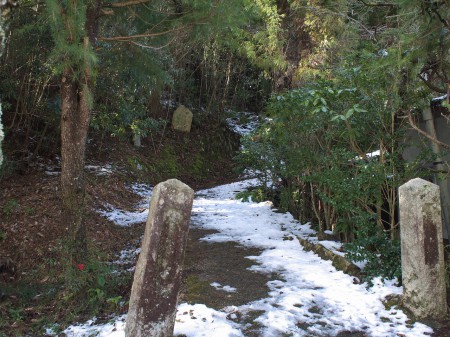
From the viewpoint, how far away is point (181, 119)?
58.6 feet

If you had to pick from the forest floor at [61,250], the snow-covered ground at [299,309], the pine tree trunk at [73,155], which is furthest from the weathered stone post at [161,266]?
the pine tree trunk at [73,155]

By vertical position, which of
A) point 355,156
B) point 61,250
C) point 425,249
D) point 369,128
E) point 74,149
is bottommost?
point 61,250

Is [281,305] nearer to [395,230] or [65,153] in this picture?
[395,230]

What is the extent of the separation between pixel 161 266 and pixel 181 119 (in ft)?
48.2

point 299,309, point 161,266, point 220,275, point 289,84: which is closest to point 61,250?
point 220,275

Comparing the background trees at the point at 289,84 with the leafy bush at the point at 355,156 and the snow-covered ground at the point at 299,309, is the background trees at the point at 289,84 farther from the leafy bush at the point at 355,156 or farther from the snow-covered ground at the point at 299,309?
the snow-covered ground at the point at 299,309

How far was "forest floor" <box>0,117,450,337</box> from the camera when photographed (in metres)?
4.82

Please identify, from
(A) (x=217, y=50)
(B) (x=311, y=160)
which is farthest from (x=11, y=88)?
(A) (x=217, y=50)

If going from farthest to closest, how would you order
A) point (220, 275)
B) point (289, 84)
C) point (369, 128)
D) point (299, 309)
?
point (289, 84)
point (369, 128)
point (220, 275)
point (299, 309)

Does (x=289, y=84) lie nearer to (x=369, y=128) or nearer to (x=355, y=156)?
(x=355, y=156)

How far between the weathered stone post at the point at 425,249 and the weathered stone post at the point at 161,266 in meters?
2.14

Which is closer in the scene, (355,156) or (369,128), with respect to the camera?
(369,128)

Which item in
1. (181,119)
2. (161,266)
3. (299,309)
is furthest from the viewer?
(181,119)

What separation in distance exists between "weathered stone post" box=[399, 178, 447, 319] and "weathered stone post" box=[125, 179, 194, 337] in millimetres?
2144
